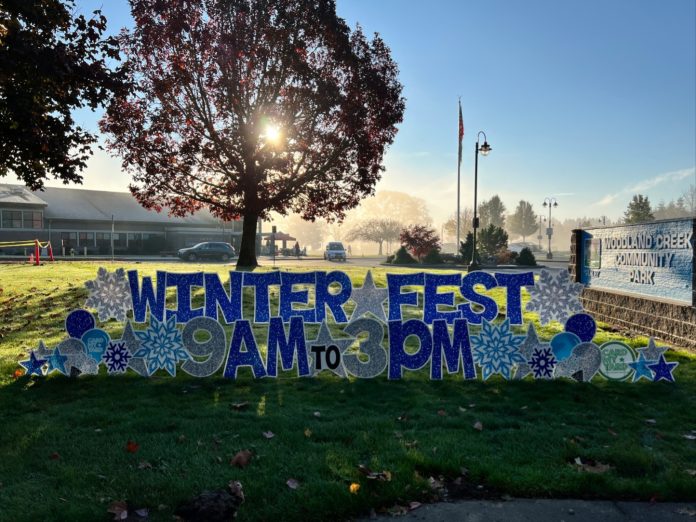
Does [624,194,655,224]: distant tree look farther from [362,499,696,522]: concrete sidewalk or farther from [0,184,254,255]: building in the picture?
[362,499,696,522]: concrete sidewalk

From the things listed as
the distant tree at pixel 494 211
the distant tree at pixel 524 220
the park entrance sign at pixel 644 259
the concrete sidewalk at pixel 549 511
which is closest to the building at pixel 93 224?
the park entrance sign at pixel 644 259

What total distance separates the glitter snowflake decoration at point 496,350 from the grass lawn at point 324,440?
243mm

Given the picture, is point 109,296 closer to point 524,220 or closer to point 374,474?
point 374,474

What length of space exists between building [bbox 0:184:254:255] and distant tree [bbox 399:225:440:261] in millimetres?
25369

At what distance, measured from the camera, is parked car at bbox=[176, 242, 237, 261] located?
41.2 meters

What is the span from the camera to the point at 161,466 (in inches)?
156

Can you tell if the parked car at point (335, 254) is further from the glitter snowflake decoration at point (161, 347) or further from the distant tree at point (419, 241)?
the glitter snowflake decoration at point (161, 347)

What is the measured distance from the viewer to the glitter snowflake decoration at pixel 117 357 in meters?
6.43

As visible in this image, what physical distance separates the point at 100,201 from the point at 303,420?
55271 millimetres

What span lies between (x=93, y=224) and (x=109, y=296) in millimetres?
47930

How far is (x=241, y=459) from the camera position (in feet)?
13.2

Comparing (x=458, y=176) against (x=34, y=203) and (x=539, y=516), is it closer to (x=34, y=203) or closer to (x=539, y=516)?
(x=34, y=203)

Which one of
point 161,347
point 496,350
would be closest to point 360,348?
point 496,350

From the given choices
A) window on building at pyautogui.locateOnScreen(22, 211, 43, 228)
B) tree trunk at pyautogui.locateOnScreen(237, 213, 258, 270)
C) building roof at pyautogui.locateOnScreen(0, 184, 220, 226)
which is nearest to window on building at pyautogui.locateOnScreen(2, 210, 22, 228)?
window on building at pyautogui.locateOnScreen(22, 211, 43, 228)
